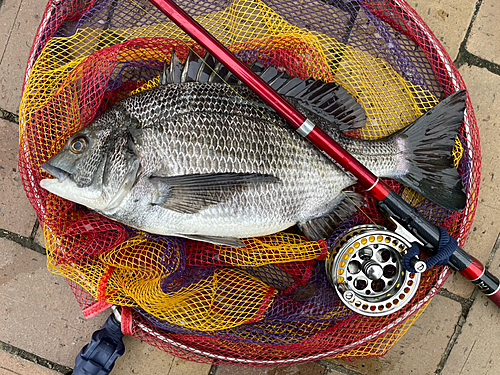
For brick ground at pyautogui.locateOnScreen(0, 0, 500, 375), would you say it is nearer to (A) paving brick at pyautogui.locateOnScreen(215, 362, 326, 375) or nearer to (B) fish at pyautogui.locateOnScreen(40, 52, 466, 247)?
(A) paving brick at pyautogui.locateOnScreen(215, 362, 326, 375)

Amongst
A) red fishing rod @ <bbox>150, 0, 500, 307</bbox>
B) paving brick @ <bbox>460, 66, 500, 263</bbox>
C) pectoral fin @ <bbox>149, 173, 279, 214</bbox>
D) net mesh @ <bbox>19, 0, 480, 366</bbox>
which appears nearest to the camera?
red fishing rod @ <bbox>150, 0, 500, 307</bbox>

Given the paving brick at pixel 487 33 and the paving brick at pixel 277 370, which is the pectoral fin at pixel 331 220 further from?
the paving brick at pixel 487 33

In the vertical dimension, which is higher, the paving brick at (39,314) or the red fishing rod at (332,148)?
the red fishing rod at (332,148)

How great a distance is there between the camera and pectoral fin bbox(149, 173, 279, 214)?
1.79 meters

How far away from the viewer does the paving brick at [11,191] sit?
2338mm

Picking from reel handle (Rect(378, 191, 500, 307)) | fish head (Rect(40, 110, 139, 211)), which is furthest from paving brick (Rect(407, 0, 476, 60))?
fish head (Rect(40, 110, 139, 211))

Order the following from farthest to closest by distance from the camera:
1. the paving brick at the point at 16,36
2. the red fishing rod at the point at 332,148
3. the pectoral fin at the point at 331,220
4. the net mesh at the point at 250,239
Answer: the paving brick at the point at 16,36 → the pectoral fin at the point at 331,220 → the net mesh at the point at 250,239 → the red fishing rod at the point at 332,148

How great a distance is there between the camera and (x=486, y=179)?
2434 millimetres

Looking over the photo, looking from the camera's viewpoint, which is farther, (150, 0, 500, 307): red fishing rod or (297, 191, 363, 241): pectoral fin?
(297, 191, 363, 241): pectoral fin

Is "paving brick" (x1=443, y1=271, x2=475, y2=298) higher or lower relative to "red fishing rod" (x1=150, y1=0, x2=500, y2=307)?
lower

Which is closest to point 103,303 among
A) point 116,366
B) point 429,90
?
point 116,366

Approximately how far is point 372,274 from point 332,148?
2.40ft

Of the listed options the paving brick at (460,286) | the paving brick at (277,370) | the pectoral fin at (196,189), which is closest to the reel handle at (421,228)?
the paving brick at (460,286)

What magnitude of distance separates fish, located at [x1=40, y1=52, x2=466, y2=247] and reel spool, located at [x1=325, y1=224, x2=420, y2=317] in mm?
175
